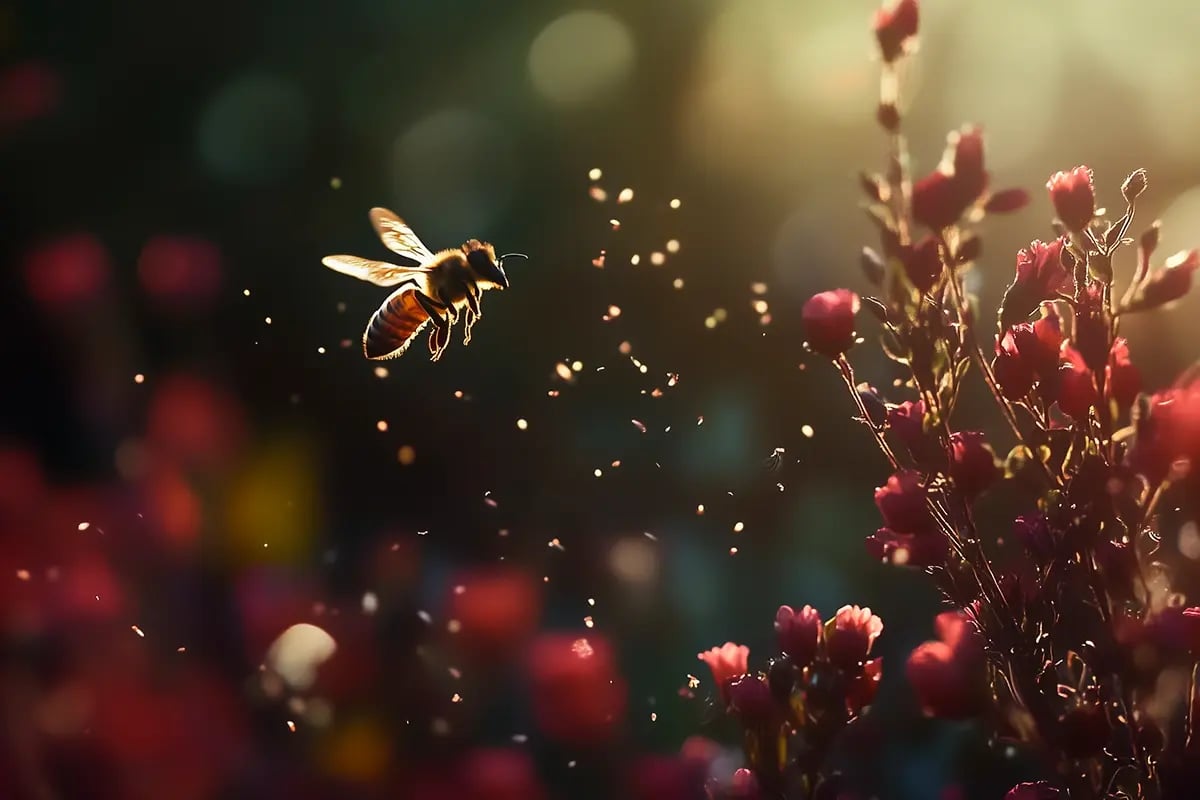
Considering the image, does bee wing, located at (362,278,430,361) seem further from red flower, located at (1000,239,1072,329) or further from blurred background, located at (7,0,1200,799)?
red flower, located at (1000,239,1072,329)

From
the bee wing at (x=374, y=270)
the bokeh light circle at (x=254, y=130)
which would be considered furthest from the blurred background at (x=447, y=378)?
the bee wing at (x=374, y=270)

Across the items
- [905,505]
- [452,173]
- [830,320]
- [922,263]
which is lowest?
[452,173]

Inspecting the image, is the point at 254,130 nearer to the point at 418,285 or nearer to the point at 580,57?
the point at 580,57

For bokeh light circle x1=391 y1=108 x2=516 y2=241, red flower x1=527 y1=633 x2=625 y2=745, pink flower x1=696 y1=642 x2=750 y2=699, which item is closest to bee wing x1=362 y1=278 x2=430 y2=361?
red flower x1=527 y1=633 x2=625 y2=745

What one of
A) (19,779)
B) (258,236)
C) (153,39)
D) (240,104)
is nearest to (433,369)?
(258,236)

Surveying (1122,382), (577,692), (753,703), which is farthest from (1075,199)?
(577,692)

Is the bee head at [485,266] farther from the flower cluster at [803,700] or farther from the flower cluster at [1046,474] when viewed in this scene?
the flower cluster at [803,700]
